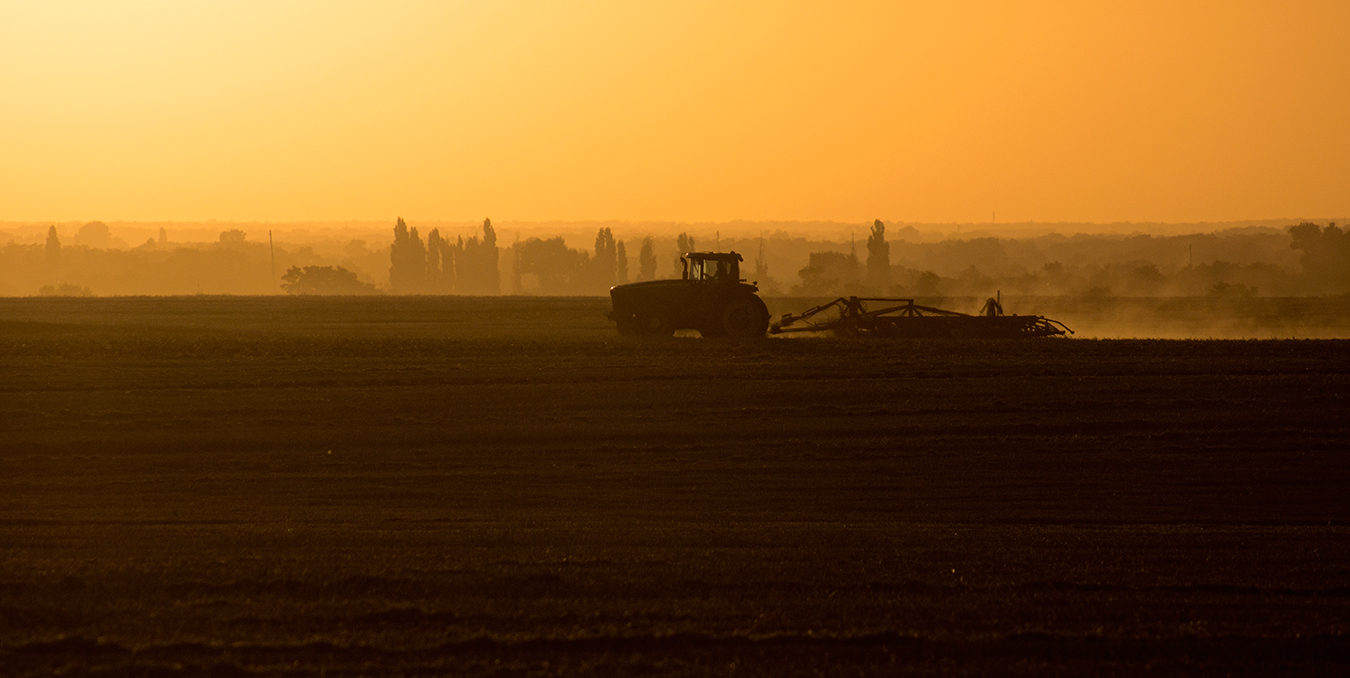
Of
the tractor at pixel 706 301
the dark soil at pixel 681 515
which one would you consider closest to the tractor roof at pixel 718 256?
the tractor at pixel 706 301

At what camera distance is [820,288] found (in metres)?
108

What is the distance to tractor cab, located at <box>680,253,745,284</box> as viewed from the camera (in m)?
27.9

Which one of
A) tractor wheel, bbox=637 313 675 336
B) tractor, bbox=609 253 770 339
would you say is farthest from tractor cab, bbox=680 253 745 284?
tractor wheel, bbox=637 313 675 336

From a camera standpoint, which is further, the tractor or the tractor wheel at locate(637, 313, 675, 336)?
the tractor wheel at locate(637, 313, 675, 336)

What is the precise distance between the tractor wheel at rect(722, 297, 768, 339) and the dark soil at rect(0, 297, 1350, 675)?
3.70 metres

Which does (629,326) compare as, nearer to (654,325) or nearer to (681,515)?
(654,325)

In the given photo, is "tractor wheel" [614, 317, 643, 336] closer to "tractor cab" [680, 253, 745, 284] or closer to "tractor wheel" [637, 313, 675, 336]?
"tractor wheel" [637, 313, 675, 336]

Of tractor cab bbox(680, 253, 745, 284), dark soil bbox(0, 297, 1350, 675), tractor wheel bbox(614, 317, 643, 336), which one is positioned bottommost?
dark soil bbox(0, 297, 1350, 675)

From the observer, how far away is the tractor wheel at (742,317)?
28234 mm

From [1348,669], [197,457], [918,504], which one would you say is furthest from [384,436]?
[1348,669]

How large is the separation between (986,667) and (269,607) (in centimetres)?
431

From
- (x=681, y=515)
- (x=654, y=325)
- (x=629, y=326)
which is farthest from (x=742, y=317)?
(x=681, y=515)

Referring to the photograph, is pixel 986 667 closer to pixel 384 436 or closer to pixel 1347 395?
pixel 384 436

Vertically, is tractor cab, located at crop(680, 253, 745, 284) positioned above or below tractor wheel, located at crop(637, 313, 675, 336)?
above
